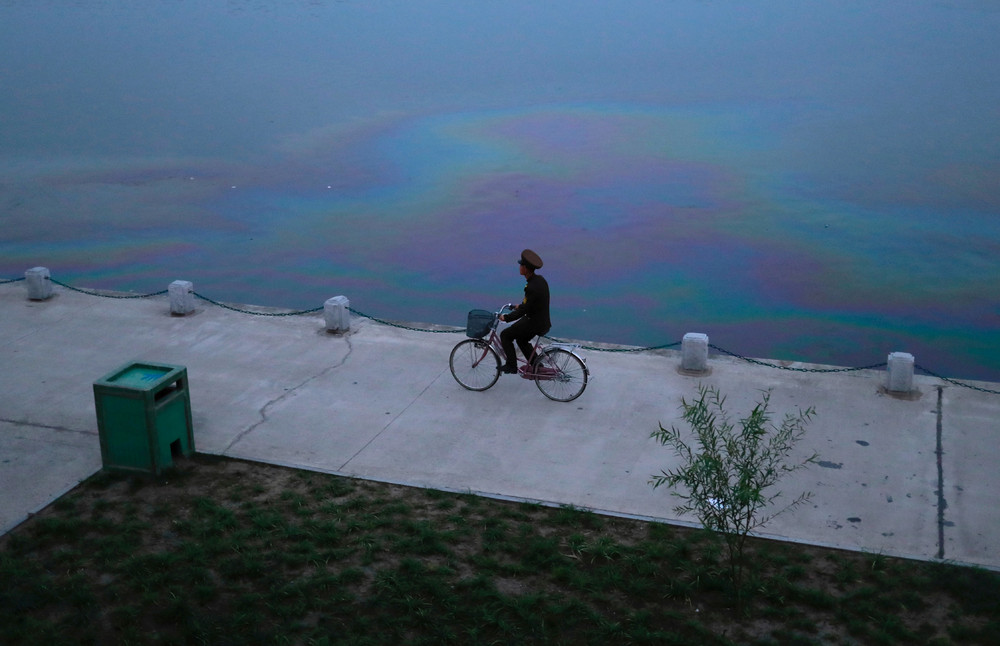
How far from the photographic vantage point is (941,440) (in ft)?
31.0

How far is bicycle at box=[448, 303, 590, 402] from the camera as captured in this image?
405 inches

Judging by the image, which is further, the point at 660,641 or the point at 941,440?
the point at 941,440

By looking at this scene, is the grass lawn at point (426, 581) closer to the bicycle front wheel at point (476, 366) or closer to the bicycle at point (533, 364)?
the bicycle at point (533, 364)

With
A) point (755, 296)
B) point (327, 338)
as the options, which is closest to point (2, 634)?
point (327, 338)

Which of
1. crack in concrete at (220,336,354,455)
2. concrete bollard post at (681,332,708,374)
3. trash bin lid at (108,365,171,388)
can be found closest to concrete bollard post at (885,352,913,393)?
concrete bollard post at (681,332,708,374)

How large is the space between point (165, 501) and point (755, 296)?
1141 cm

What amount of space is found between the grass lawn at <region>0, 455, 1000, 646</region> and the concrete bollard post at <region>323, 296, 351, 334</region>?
441cm

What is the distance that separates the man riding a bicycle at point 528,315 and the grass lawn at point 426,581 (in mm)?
2394

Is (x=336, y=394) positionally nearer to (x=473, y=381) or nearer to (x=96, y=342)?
(x=473, y=381)

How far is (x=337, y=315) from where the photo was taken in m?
12.5

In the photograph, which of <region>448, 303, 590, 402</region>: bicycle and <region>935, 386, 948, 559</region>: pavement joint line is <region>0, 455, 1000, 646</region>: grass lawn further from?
<region>448, 303, 590, 402</region>: bicycle

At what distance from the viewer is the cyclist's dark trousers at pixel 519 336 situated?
1012 cm

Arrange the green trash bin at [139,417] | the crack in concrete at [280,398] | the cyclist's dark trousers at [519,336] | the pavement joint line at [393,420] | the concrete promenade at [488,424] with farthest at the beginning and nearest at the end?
the cyclist's dark trousers at [519,336]
the crack in concrete at [280,398]
the pavement joint line at [393,420]
the green trash bin at [139,417]
the concrete promenade at [488,424]

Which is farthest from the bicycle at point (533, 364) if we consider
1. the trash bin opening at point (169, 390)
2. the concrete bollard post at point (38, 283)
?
the concrete bollard post at point (38, 283)
